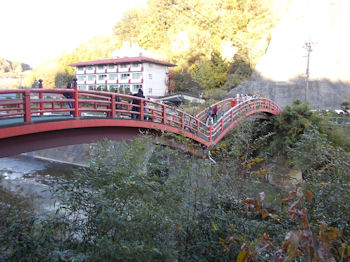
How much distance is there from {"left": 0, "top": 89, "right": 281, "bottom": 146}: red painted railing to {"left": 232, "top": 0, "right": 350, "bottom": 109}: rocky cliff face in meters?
15.1

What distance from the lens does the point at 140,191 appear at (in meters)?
5.00

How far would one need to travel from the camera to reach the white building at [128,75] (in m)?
37.7

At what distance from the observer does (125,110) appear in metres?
9.66

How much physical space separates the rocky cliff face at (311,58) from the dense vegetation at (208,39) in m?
2.47

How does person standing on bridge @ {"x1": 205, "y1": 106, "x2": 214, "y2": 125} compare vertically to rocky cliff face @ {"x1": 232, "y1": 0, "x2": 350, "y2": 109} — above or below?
below

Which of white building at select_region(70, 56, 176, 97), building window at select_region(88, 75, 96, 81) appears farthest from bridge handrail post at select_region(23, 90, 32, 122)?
building window at select_region(88, 75, 96, 81)

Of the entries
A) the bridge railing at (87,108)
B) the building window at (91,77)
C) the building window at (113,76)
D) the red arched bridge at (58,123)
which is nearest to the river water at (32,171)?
the bridge railing at (87,108)

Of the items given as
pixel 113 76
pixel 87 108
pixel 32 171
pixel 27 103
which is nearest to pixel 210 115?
pixel 87 108

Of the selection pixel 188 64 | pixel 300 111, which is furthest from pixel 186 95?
pixel 300 111

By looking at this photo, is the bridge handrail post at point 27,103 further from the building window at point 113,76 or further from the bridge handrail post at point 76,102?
the building window at point 113,76

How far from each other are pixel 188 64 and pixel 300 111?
25.7 m

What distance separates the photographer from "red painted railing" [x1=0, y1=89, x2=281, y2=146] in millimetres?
6965

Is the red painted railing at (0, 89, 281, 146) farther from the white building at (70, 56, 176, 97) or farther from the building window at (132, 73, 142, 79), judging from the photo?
the building window at (132, 73, 142, 79)

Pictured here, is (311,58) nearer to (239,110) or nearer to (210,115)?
(239,110)
